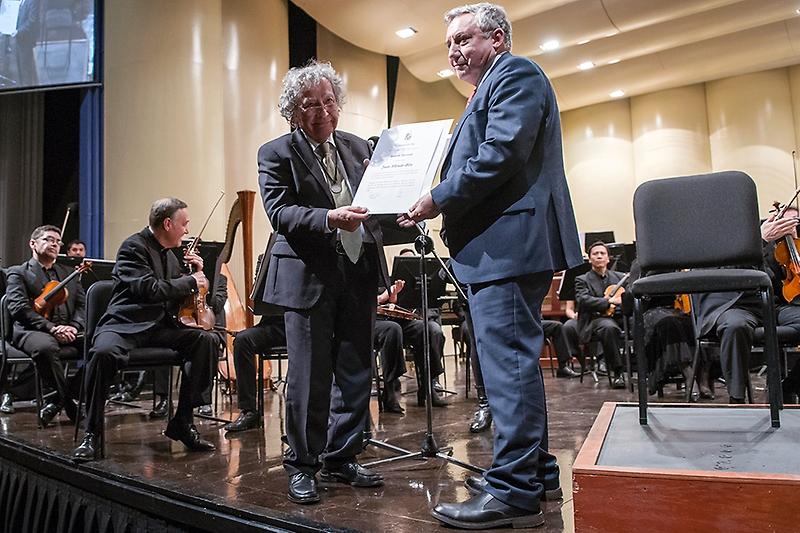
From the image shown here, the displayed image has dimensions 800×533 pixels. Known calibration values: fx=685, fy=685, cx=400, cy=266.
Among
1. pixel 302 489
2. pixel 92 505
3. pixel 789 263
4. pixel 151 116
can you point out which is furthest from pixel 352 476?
pixel 151 116

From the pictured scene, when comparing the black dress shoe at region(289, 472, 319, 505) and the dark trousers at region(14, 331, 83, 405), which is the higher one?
the dark trousers at region(14, 331, 83, 405)

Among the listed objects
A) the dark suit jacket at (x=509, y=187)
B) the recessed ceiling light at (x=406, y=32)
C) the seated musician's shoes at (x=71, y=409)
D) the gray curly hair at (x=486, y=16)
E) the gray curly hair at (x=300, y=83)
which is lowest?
the seated musician's shoes at (x=71, y=409)

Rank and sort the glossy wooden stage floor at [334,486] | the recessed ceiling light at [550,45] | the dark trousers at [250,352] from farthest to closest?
the recessed ceiling light at [550,45] < the dark trousers at [250,352] < the glossy wooden stage floor at [334,486]

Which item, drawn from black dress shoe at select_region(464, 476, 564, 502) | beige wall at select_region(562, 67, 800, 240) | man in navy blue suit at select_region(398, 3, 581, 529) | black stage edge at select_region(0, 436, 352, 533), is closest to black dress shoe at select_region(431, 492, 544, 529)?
man in navy blue suit at select_region(398, 3, 581, 529)

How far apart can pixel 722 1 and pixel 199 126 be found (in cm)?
574

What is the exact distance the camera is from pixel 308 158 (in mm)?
2381

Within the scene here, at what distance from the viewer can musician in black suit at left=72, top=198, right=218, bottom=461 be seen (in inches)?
123

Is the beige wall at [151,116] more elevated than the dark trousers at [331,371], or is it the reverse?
the beige wall at [151,116]

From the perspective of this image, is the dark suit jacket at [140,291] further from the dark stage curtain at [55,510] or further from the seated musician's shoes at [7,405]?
the seated musician's shoes at [7,405]

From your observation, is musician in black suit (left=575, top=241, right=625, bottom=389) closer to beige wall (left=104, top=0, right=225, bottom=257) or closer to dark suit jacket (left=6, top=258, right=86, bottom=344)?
beige wall (left=104, top=0, right=225, bottom=257)

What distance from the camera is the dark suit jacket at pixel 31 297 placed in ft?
14.3

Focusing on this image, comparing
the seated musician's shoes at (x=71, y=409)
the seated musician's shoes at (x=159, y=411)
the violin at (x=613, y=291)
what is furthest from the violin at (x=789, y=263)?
the seated musician's shoes at (x=71, y=409)

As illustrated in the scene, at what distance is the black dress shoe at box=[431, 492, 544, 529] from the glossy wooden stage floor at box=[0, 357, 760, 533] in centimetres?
4

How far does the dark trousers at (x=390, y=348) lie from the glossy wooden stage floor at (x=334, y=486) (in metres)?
0.26
